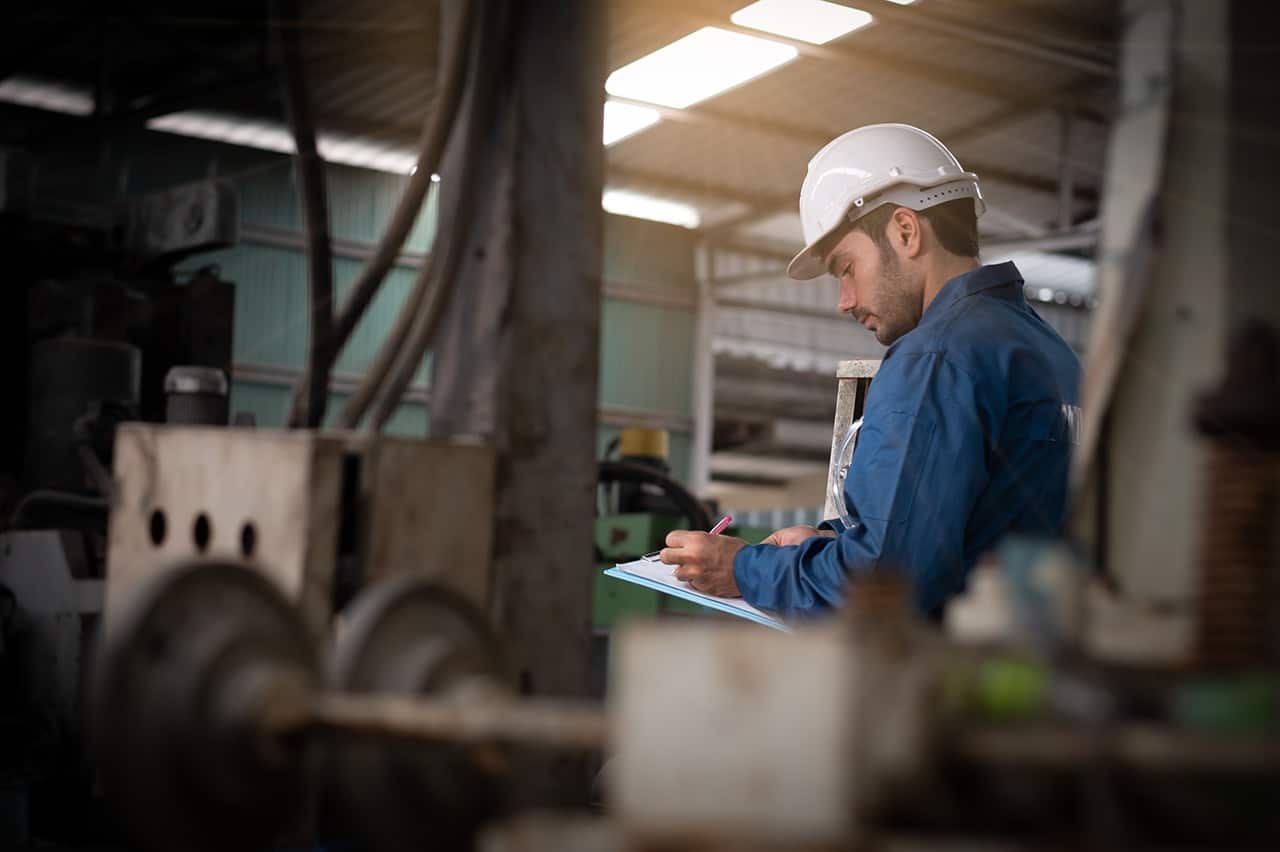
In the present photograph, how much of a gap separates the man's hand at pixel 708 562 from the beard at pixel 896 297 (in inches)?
21.8

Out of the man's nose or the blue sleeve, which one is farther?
the man's nose

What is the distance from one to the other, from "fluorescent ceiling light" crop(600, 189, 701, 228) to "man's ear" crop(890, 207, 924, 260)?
9.27 m

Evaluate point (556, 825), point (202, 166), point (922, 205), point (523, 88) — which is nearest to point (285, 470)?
point (523, 88)

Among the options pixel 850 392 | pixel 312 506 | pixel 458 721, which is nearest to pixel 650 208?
pixel 850 392

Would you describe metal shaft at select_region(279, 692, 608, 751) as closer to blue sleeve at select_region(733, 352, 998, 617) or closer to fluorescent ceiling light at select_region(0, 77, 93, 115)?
blue sleeve at select_region(733, 352, 998, 617)

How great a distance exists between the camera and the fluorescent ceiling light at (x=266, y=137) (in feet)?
34.7

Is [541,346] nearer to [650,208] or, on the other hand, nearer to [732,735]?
[732,735]

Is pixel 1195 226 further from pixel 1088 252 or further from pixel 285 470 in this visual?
pixel 1088 252

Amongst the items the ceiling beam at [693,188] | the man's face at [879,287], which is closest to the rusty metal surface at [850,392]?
the man's face at [879,287]

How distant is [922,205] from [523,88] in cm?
110

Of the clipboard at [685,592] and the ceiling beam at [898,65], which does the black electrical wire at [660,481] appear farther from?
the ceiling beam at [898,65]

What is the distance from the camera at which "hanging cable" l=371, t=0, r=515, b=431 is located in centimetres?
181

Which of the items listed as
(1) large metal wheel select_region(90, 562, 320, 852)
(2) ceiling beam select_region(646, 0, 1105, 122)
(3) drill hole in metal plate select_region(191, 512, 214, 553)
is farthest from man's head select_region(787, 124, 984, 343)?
(2) ceiling beam select_region(646, 0, 1105, 122)

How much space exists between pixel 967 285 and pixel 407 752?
157 cm
